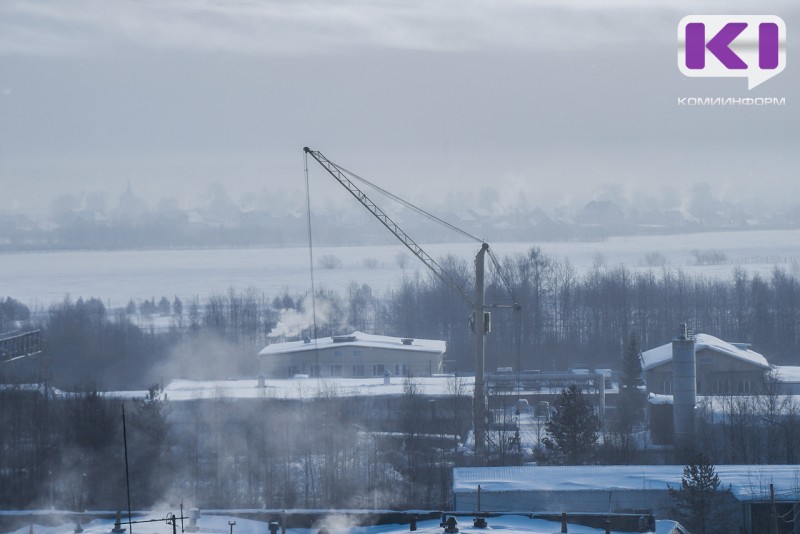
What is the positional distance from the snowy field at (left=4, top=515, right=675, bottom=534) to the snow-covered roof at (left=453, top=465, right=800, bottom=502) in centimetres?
116

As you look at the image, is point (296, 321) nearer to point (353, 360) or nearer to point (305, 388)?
point (353, 360)

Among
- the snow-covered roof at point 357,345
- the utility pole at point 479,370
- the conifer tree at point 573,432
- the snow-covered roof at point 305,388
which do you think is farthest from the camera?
the snow-covered roof at point 357,345

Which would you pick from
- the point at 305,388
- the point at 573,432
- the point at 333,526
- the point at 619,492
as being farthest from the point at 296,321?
the point at 333,526

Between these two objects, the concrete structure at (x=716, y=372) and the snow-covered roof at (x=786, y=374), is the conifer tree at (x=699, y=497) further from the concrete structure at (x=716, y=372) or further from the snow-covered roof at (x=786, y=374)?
the snow-covered roof at (x=786, y=374)

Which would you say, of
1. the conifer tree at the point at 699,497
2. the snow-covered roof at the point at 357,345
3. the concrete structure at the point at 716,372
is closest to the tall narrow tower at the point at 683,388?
the concrete structure at the point at 716,372

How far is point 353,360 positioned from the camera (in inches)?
587

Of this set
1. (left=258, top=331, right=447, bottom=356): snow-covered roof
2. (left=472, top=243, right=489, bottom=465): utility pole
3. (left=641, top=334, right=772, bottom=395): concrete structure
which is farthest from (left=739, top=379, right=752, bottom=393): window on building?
(left=258, top=331, right=447, bottom=356): snow-covered roof

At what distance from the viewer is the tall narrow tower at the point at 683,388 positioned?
1033 centimetres

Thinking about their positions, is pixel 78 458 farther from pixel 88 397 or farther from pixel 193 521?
pixel 193 521

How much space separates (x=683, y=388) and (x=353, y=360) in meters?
5.58

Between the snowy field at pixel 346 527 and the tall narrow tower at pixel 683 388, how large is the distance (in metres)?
4.59

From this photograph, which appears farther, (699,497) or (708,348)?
(708,348)

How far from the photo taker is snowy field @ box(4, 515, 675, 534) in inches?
226

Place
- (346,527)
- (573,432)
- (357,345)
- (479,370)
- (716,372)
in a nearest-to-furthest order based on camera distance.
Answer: (346,527) → (573,432) → (479,370) → (716,372) → (357,345)
